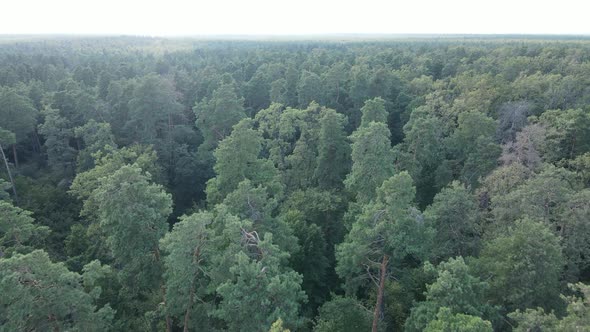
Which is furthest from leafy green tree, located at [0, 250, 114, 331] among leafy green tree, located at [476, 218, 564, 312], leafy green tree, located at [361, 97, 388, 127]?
leafy green tree, located at [361, 97, 388, 127]

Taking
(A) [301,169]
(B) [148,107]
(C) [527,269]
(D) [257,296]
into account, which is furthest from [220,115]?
(C) [527,269]

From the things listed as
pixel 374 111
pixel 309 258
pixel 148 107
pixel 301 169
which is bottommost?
pixel 309 258

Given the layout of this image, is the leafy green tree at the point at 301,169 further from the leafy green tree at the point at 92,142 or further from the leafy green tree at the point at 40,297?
the leafy green tree at the point at 40,297

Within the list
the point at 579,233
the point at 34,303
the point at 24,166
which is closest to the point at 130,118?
the point at 24,166

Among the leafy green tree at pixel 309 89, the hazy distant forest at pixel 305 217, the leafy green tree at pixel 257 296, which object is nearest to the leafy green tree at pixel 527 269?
the hazy distant forest at pixel 305 217

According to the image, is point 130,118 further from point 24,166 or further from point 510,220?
point 510,220

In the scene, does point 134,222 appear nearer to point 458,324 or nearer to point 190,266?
point 190,266

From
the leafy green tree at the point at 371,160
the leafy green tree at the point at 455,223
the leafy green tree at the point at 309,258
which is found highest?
the leafy green tree at the point at 371,160
